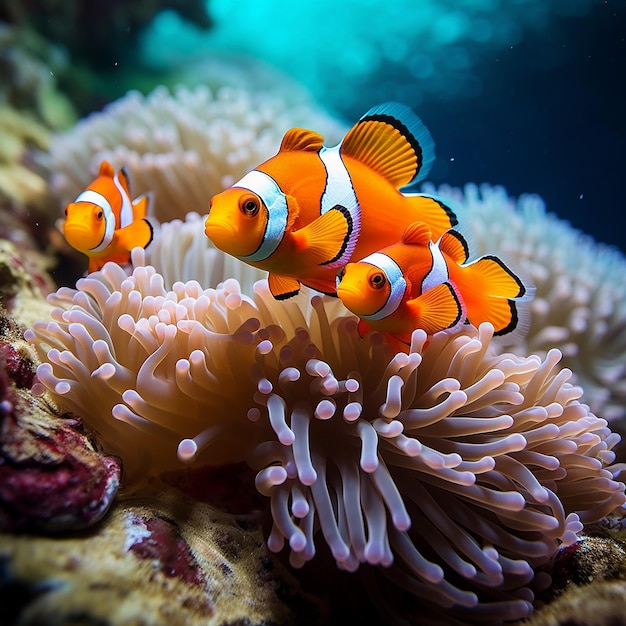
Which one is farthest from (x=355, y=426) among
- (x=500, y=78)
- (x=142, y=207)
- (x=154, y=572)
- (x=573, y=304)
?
(x=500, y=78)

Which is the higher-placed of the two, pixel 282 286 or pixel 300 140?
pixel 300 140

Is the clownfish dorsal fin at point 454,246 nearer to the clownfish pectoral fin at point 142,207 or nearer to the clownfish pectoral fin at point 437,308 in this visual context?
the clownfish pectoral fin at point 437,308

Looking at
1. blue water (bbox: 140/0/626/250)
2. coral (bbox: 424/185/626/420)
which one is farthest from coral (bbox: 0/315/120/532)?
blue water (bbox: 140/0/626/250)

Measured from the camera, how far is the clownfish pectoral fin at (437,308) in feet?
3.78

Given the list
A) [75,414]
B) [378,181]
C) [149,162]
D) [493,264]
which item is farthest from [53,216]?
[493,264]

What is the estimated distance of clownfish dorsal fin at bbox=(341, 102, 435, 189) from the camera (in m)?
1.25

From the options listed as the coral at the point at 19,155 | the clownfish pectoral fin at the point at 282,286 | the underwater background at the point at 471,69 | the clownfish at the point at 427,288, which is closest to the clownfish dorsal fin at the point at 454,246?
the clownfish at the point at 427,288

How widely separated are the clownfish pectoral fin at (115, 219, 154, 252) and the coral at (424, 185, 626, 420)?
1.05m

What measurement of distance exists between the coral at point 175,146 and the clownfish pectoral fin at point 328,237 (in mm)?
1068

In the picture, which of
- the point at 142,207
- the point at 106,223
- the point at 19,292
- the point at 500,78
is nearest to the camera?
the point at 106,223

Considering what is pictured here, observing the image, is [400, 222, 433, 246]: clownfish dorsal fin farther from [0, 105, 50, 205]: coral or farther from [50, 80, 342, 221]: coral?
[0, 105, 50, 205]: coral

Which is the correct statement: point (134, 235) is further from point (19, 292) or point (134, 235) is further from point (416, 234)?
point (416, 234)

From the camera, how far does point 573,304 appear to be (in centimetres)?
225

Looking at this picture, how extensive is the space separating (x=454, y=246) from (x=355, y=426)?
512mm
